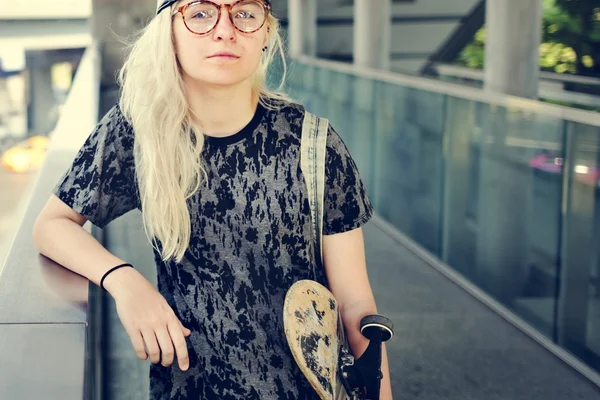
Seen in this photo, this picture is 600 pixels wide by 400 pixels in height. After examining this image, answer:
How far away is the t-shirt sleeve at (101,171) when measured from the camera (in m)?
1.93

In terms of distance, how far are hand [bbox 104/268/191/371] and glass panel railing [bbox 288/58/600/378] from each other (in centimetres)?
265

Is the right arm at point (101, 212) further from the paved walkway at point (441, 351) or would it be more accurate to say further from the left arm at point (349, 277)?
the paved walkway at point (441, 351)

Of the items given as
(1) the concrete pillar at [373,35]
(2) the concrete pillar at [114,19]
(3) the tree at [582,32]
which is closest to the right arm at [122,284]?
(3) the tree at [582,32]

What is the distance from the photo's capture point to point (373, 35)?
989 cm

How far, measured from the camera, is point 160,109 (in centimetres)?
191

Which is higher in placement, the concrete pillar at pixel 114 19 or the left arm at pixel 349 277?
the left arm at pixel 349 277

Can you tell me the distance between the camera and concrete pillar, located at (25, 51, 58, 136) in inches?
1801

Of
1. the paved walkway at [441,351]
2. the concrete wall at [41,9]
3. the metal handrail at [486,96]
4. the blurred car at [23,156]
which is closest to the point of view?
the paved walkway at [441,351]

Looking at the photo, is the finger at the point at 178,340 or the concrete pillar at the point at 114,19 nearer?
the finger at the point at 178,340

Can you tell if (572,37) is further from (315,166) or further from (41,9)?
(41,9)

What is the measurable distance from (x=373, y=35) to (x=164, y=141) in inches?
322

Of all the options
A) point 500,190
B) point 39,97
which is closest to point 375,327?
point 500,190

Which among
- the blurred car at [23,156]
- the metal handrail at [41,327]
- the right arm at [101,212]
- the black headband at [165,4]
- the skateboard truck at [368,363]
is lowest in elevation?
the blurred car at [23,156]

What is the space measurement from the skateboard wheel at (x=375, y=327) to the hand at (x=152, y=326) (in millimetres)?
320
